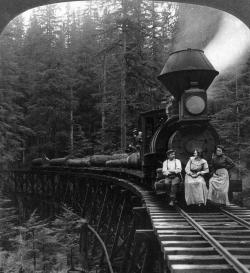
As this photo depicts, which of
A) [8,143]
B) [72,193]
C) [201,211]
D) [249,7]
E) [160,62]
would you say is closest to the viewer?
[249,7]

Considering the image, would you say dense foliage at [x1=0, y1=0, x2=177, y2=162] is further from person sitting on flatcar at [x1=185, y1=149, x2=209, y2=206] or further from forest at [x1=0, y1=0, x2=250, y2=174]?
person sitting on flatcar at [x1=185, y1=149, x2=209, y2=206]

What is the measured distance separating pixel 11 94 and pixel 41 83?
9.67m

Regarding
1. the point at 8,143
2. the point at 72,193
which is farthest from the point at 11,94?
the point at 72,193

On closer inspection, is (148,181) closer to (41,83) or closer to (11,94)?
(11,94)

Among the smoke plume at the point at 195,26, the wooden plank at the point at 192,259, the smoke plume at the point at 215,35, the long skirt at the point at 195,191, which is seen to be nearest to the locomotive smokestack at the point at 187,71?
the smoke plume at the point at 215,35

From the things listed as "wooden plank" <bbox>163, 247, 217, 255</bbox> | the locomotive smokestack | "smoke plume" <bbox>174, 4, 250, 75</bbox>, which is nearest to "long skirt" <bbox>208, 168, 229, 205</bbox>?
the locomotive smokestack

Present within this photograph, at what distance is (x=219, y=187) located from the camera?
9.88 meters

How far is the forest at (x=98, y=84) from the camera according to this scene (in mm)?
23469

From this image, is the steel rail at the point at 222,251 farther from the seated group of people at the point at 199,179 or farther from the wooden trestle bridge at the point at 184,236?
the seated group of people at the point at 199,179

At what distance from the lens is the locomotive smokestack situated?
1066cm

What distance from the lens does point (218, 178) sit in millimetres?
9992

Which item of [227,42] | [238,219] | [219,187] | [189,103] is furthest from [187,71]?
[238,219]

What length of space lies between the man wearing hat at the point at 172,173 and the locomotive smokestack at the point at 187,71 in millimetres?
1916

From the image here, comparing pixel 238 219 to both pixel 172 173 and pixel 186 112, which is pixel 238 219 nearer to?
pixel 172 173
